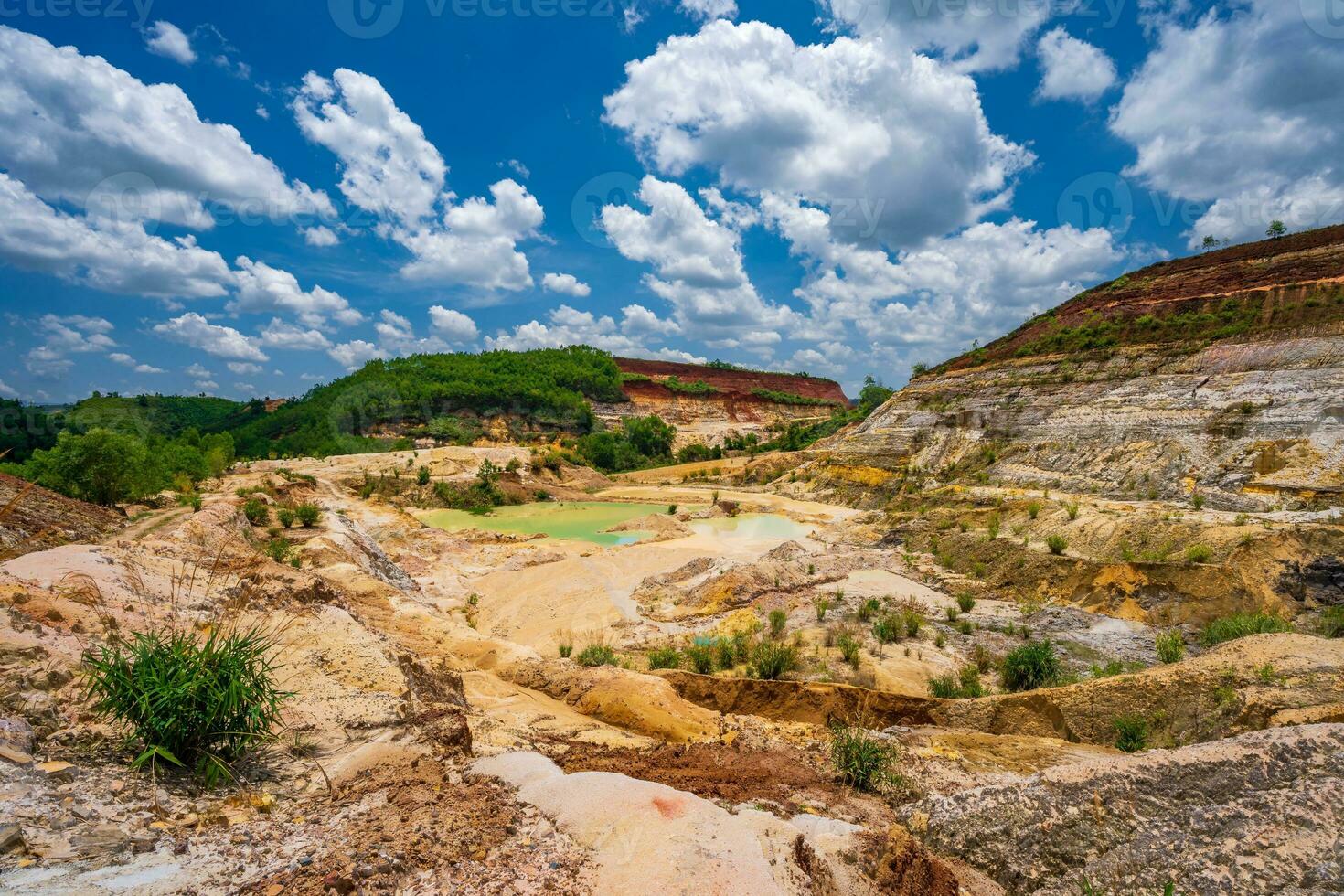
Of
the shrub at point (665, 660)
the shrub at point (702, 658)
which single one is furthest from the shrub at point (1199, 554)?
the shrub at point (665, 660)

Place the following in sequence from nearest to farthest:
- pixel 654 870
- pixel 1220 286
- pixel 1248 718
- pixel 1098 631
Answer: pixel 654 870 < pixel 1248 718 < pixel 1098 631 < pixel 1220 286

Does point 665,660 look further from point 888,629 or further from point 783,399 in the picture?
point 783,399

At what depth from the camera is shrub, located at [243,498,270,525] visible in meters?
16.6

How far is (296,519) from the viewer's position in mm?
17656

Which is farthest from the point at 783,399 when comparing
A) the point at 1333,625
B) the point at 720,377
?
the point at 1333,625

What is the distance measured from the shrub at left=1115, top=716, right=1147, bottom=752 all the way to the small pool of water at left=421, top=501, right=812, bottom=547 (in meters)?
18.6

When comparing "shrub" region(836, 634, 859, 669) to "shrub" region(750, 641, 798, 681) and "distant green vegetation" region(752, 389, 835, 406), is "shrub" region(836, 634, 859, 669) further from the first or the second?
"distant green vegetation" region(752, 389, 835, 406)

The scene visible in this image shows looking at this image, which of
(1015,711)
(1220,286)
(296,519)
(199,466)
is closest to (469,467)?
(199,466)

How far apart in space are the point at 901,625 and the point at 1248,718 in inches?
242

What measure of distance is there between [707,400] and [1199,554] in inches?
2794

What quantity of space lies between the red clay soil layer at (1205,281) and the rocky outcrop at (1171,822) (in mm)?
27853

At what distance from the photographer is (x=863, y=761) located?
17.7ft

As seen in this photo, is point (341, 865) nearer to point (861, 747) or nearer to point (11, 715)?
point (11, 715)

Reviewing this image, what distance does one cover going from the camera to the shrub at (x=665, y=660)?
998 cm
